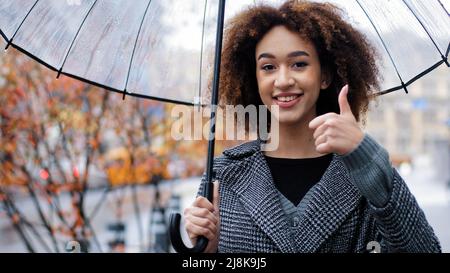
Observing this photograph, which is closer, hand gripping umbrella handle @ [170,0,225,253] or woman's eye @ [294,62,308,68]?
hand gripping umbrella handle @ [170,0,225,253]

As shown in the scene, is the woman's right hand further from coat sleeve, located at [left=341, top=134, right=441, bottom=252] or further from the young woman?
coat sleeve, located at [left=341, top=134, right=441, bottom=252]

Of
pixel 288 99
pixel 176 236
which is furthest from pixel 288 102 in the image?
pixel 176 236

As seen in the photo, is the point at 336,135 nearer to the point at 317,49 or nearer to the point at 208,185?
the point at 208,185

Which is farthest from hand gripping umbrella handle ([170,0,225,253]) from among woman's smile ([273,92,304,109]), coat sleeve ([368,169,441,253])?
coat sleeve ([368,169,441,253])

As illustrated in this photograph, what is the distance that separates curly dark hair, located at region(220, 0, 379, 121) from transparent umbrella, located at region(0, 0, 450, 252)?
2.4 inches

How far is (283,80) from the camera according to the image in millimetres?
2346

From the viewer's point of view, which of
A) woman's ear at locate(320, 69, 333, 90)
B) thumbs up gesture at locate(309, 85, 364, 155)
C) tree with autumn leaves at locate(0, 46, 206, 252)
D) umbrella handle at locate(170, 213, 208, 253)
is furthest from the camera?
tree with autumn leaves at locate(0, 46, 206, 252)

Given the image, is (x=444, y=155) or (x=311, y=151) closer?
(x=311, y=151)

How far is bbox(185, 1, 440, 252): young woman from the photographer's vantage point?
2.13 metres

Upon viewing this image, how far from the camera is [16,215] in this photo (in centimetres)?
633

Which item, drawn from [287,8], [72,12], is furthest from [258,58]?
[72,12]

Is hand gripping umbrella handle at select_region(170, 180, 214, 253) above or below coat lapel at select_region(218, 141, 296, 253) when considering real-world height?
below

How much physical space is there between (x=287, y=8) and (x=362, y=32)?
32 cm
